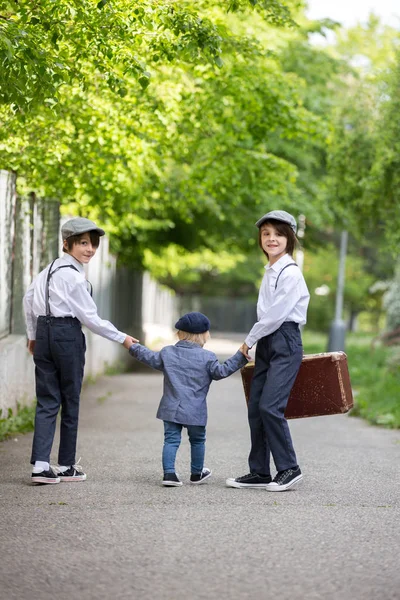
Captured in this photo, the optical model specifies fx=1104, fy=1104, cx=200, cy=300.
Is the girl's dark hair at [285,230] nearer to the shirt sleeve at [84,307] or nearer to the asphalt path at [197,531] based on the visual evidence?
the shirt sleeve at [84,307]

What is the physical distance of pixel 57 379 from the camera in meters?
7.52

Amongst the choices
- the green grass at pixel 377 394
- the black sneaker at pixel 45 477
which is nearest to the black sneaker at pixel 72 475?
the black sneaker at pixel 45 477

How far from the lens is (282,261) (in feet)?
24.0

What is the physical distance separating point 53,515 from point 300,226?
19.6m

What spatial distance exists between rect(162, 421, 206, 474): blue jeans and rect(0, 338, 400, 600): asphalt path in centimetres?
17

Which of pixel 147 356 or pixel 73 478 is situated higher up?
pixel 147 356

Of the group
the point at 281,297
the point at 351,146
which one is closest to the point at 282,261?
the point at 281,297

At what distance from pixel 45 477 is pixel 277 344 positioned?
1775 mm

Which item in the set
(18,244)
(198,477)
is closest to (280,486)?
(198,477)

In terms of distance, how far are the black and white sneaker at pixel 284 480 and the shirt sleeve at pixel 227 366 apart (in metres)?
0.75

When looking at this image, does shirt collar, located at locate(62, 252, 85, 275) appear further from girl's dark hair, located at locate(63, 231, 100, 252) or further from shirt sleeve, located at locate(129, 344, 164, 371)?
shirt sleeve, located at locate(129, 344, 164, 371)

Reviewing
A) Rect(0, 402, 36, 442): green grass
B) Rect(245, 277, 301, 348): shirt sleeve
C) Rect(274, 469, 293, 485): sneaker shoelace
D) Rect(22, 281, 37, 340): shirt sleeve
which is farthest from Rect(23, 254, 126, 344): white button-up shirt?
Rect(0, 402, 36, 442): green grass

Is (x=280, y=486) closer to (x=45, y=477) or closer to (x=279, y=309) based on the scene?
(x=279, y=309)

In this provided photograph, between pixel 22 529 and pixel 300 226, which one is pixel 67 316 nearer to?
pixel 22 529
